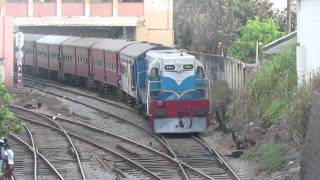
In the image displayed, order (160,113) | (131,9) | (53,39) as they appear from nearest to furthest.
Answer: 1. (160,113)
2. (53,39)
3. (131,9)

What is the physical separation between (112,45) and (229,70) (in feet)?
22.2

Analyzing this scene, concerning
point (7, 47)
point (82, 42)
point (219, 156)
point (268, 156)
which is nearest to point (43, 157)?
point (219, 156)

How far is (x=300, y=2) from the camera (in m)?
20.2

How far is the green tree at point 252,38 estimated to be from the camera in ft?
103

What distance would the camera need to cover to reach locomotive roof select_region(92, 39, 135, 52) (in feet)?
97.1

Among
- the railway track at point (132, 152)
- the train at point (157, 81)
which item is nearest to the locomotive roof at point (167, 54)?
the train at point (157, 81)

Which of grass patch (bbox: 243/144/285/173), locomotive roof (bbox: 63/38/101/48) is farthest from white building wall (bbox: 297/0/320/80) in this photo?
locomotive roof (bbox: 63/38/101/48)

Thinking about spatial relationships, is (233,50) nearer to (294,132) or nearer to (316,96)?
(294,132)

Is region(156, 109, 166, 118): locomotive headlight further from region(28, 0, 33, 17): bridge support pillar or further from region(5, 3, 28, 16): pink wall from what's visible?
region(5, 3, 28, 16): pink wall

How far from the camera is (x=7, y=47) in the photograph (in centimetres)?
3553

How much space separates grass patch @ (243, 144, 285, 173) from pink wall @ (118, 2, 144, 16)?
29.7 metres

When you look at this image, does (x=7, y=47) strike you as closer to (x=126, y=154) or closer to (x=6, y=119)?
(x=126, y=154)

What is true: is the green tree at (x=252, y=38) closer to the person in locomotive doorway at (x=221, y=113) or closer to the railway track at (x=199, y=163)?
the person in locomotive doorway at (x=221, y=113)

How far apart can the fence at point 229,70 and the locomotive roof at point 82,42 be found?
20.5ft
